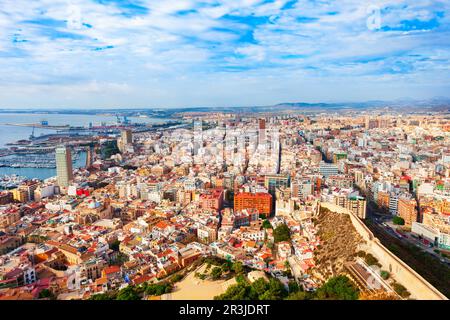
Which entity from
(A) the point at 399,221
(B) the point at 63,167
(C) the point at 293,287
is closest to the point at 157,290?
(C) the point at 293,287

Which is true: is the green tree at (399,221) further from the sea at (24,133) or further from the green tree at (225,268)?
the sea at (24,133)

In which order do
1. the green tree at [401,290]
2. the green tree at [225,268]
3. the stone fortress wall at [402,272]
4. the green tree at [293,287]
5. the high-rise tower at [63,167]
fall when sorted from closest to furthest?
the stone fortress wall at [402,272] → the green tree at [401,290] → the green tree at [293,287] → the green tree at [225,268] → the high-rise tower at [63,167]

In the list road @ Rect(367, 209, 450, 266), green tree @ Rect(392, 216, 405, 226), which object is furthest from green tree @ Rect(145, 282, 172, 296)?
green tree @ Rect(392, 216, 405, 226)

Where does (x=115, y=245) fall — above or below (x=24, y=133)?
below

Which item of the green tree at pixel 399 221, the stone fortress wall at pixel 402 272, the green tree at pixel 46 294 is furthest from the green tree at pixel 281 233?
the green tree at pixel 46 294

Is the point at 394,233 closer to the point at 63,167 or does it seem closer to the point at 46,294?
the point at 46,294

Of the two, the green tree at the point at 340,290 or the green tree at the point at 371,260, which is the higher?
the green tree at the point at 340,290

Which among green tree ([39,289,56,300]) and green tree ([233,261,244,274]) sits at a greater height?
green tree ([233,261,244,274])

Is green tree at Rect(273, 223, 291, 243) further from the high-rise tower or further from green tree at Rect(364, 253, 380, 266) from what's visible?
the high-rise tower

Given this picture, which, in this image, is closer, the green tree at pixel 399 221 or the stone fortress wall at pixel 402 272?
the stone fortress wall at pixel 402 272

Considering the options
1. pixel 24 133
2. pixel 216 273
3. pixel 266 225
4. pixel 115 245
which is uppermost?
pixel 24 133

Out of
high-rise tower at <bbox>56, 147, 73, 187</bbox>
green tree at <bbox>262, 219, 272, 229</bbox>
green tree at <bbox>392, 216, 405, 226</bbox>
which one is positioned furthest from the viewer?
high-rise tower at <bbox>56, 147, 73, 187</bbox>
